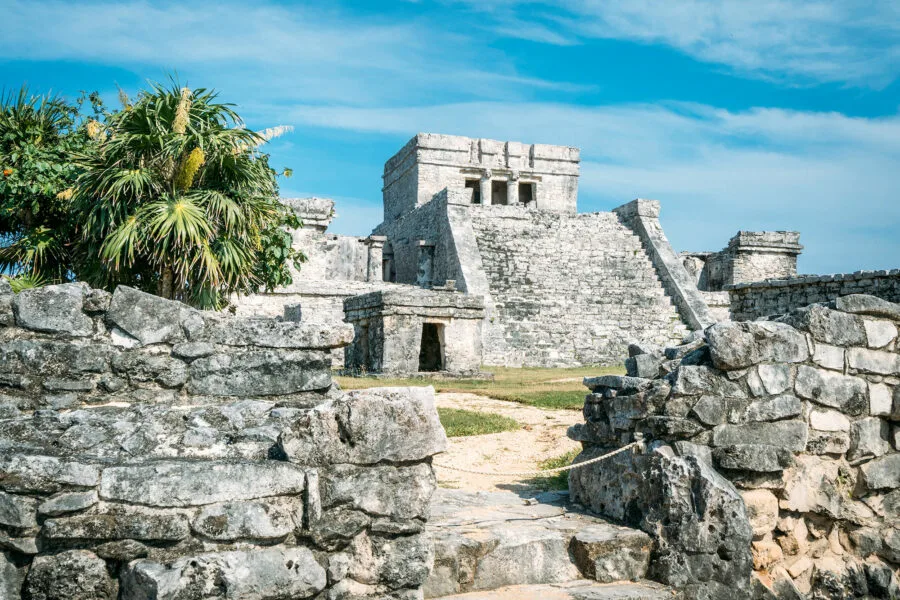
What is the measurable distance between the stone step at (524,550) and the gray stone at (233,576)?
0.89 meters

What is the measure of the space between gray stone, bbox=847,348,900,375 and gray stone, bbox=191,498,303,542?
3.51m

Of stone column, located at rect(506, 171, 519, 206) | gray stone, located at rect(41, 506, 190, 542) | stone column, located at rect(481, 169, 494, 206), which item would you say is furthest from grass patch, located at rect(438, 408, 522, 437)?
stone column, located at rect(506, 171, 519, 206)

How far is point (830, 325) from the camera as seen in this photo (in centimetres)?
459

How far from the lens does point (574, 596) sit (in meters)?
3.60

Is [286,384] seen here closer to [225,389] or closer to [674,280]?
[225,389]

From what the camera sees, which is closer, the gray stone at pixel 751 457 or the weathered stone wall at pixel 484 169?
the gray stone at pixel 751 457

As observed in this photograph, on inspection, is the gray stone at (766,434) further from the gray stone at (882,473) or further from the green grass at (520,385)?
the green grass at (520,385)

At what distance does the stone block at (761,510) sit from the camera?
4.25m

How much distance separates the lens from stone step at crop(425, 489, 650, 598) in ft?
11.9

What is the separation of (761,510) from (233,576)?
9.67ft

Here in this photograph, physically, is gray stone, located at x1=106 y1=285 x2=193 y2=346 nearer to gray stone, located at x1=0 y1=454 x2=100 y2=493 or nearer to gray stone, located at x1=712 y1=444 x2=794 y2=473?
gray stone, located at x1=0 y1=454 x2=100 y2=493

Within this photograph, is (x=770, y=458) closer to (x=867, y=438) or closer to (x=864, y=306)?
(x=867, y=438)

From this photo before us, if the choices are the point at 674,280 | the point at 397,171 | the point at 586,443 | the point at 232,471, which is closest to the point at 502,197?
the point at 397,171

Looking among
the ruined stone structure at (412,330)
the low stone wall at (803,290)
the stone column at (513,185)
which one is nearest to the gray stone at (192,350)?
the ruined stone structure at (412,330)
